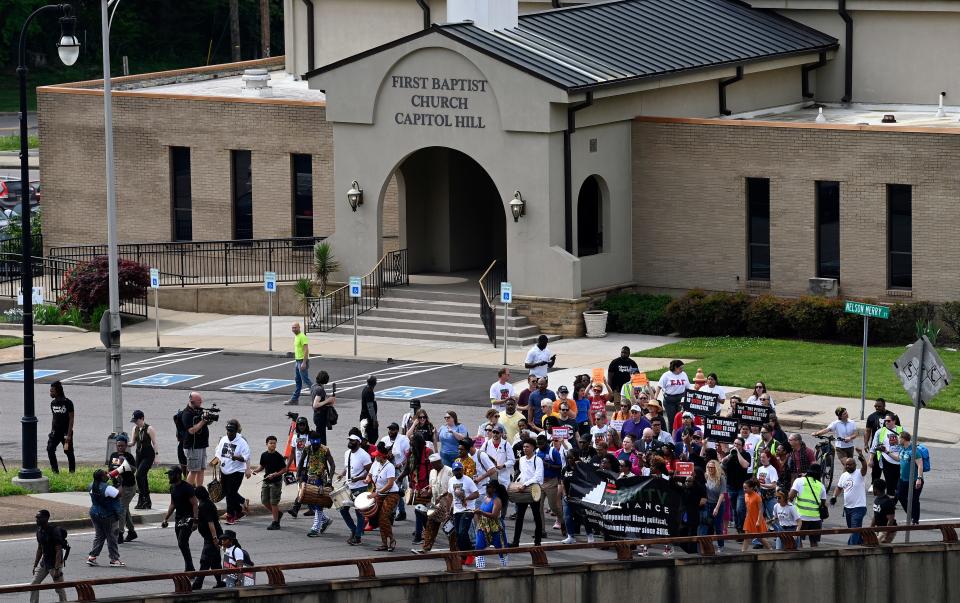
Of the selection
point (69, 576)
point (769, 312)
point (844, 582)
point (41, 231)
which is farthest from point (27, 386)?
point (41, 231)

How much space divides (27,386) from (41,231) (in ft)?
73.1

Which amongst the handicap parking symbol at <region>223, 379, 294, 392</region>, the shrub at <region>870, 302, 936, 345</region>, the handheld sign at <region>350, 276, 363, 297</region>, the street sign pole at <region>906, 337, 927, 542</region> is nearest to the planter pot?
the handheld sign at <region>350, 276, 363, 297</region>

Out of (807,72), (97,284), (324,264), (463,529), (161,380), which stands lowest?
(463,529)

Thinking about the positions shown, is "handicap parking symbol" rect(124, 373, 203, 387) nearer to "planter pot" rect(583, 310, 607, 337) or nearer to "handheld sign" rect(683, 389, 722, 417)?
"planter pot" rect(583, 310, 607, 337)

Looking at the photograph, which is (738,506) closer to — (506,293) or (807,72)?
(506,293)

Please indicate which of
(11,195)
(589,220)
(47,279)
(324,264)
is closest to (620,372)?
(589,220)

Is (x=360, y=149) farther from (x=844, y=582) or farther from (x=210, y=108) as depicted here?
(x=844, y=582)

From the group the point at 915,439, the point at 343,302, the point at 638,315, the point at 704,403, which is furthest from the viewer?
the point at 343,302

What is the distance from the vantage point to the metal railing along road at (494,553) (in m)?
20.3

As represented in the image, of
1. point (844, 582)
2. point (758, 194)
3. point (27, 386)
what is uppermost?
point (758, 194)

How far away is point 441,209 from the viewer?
Result: 44.6 metres

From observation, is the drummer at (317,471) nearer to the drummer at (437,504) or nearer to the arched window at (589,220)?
the drummer at (437,504)

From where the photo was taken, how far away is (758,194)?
133 feet

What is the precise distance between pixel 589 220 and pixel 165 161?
11601 mm
